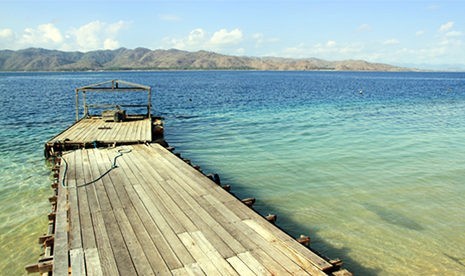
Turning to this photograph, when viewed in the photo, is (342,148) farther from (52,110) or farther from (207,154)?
(52,110)

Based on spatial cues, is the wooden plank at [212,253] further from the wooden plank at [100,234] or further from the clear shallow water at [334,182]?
the clear shallow water at [334,182]

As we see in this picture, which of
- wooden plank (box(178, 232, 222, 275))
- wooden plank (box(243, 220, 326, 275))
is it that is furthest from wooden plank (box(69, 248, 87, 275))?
wooden plank (box(243, 220, 326, 275))

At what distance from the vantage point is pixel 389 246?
940cm

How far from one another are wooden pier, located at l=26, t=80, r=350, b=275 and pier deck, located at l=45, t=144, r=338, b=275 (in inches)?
0.6

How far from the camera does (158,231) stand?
6922mm

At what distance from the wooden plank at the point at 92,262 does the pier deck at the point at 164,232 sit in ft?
0.05

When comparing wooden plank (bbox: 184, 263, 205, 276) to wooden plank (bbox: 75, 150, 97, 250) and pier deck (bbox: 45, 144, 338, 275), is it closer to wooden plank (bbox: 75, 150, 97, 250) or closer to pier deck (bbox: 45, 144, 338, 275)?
pier deck (bbox: 45, 144, 338, 275)

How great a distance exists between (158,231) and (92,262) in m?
1.43

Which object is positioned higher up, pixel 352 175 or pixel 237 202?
pixel 237 202

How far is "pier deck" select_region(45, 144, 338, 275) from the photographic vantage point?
571 cm

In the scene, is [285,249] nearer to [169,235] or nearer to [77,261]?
[169,235]

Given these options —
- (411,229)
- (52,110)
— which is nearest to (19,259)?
(411,229)

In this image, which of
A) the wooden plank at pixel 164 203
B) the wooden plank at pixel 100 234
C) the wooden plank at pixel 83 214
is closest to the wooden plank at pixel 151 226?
the wooden plank at pixel 164 203

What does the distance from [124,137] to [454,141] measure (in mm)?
20187
